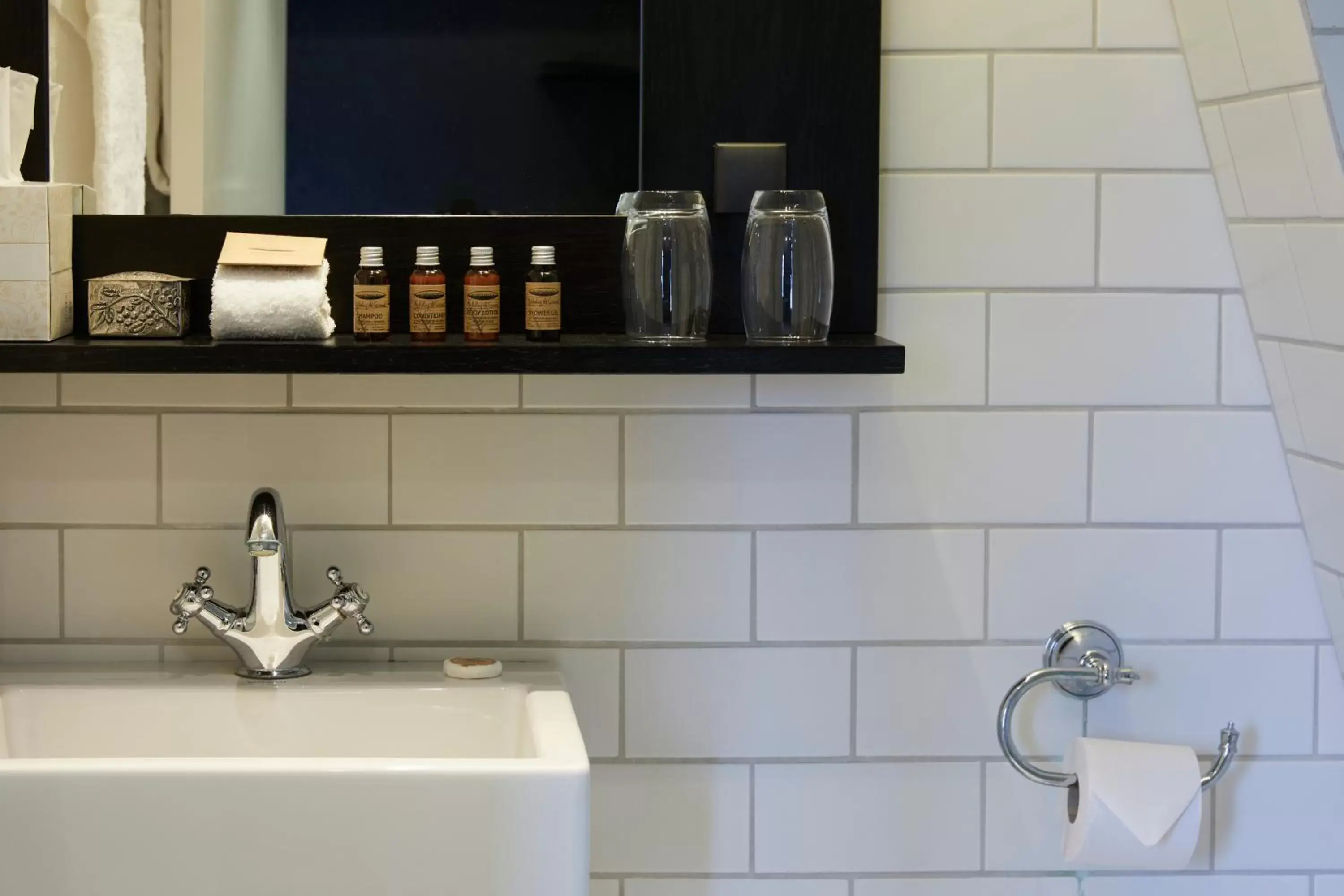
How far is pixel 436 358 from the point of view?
1152 millimetres

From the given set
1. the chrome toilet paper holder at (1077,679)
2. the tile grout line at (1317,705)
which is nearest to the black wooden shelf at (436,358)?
the chrome toilet paper holder at (1077,679)

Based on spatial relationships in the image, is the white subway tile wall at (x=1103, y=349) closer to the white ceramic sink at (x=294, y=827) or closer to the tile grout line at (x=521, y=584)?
the tile grout line at (x=521, y=584)

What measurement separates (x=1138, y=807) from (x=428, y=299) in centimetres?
79

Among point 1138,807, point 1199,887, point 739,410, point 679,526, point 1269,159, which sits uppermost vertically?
point 1269,159

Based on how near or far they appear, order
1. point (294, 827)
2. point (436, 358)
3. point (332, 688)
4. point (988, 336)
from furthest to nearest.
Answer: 1. point (988, 336)
2. point (332, 688)
3. point (436, 358)
4. point (294, 827)

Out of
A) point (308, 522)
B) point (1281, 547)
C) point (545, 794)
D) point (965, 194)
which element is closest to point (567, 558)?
point (308, 522)

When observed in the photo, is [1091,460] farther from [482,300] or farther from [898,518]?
[482,300]

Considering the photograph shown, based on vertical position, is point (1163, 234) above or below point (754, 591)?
above

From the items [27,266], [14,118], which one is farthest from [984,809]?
[14,118]

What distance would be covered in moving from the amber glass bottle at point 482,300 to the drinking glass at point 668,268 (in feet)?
0.39

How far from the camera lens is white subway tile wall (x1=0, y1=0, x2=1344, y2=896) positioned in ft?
4.37

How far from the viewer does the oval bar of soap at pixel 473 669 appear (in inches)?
49.9

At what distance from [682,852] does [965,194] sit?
0.70 meters

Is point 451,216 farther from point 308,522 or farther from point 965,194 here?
point 965,194
